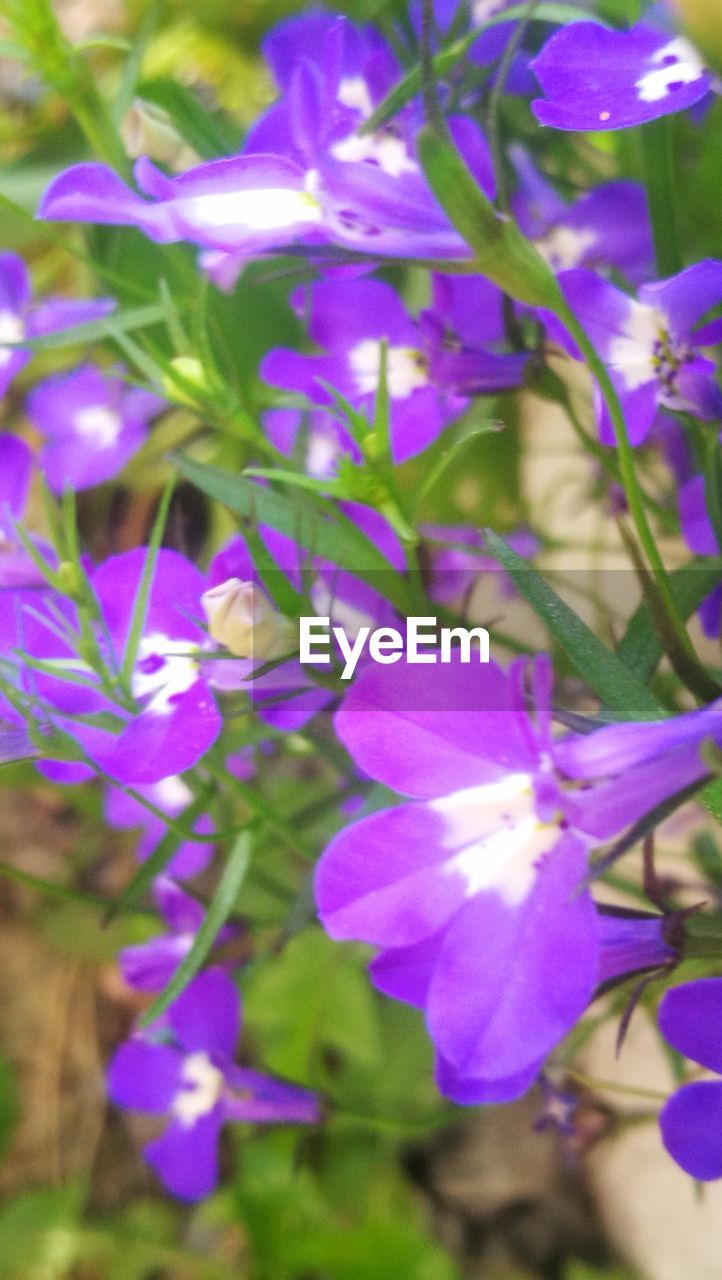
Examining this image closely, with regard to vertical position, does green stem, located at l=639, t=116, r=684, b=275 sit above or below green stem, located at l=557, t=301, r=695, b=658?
above

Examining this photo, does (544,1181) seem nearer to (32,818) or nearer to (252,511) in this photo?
(32,818)

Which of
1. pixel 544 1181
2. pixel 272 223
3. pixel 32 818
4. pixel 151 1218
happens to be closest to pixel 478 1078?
pixel 272 223

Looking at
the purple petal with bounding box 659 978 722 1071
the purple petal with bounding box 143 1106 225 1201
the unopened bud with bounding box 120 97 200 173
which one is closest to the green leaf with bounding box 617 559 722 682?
the purple petal with bounding box 659 978 722 1071

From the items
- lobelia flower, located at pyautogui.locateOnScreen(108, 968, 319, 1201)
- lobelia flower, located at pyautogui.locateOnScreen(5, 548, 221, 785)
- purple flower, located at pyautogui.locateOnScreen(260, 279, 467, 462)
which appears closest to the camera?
lobelia flower, located at pyautogui.locateOnScreen(5, 548, 221, 785)

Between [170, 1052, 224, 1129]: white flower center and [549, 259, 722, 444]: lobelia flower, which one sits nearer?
[549, 259, 722, 444]: lobelia flower

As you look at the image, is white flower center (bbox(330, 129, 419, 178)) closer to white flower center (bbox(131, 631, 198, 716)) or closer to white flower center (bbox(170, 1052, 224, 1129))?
white flower center (bbox(131, 631, 198, 716))

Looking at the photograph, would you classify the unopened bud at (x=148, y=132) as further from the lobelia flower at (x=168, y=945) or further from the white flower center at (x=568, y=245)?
the lobelia flower at (x=168, y=945)

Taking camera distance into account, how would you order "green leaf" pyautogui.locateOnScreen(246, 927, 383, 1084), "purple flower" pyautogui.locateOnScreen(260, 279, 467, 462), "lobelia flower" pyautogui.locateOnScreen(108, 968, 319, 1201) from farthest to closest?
"green leaf" pyautogui.locateOnScreen(246, 927, 383, 1084)
"lobelia flower" pyautogui.locateOnScreen(108, 968, 319, 1201)
"purple flower" pyautogui.locateOnScreen(260, 279, 467, 462)

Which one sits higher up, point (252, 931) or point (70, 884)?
point (252, 931)

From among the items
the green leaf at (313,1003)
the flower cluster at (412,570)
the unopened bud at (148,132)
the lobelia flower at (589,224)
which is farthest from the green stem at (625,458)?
the green leaf at (313,1003)
